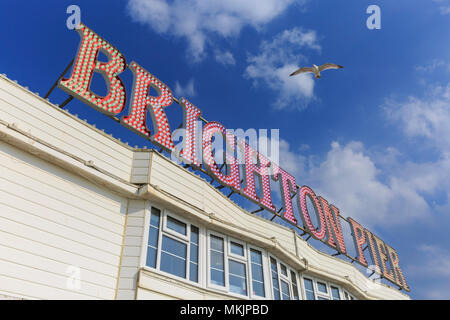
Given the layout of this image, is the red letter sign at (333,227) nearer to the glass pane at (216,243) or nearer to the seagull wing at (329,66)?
the seagull wing at (329,66)

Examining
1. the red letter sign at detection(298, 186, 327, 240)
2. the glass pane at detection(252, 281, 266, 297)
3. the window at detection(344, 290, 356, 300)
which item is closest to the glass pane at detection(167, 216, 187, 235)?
the glass pane at detection(252, 281, 266, 297)

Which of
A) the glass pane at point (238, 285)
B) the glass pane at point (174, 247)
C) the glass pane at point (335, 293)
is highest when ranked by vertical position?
the glass pane at point (335, 293)

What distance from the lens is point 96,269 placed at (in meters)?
8.33

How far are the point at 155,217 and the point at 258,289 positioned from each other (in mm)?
4014

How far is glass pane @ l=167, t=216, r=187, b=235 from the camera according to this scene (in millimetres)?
10109

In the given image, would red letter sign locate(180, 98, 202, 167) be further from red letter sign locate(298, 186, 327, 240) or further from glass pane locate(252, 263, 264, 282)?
red letter sign locate(298, 186, 327, 240)

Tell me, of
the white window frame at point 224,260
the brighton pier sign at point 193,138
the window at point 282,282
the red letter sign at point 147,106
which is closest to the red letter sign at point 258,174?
the brighton pier sign at point 193,138

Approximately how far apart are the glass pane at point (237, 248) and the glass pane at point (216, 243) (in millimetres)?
435

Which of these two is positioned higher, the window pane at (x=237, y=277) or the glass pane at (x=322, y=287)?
the glass pane at (x=322, y=287)

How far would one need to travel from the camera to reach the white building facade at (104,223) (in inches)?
299

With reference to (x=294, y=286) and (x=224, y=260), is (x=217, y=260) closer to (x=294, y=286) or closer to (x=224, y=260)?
(x=224, y=260)

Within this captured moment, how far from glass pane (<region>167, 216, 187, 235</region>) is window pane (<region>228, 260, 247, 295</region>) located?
5.85 feet
